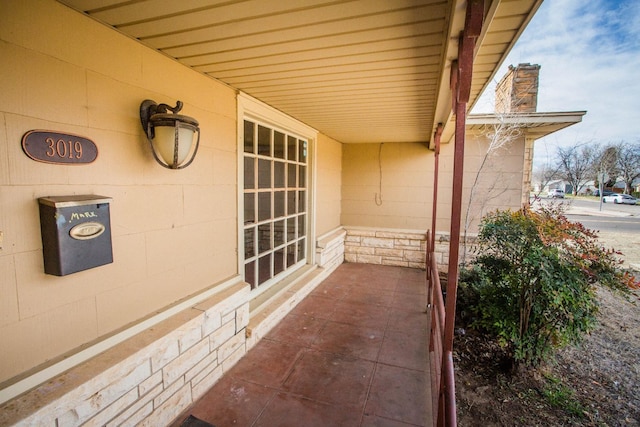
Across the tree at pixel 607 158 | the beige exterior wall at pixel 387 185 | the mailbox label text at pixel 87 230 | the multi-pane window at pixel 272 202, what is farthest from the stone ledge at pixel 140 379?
the tree at pixel 607 158

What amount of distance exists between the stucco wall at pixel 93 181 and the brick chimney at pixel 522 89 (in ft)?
17.1

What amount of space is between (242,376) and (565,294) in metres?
2.60

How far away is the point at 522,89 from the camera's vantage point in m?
5.43

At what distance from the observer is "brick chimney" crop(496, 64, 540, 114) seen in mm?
5324

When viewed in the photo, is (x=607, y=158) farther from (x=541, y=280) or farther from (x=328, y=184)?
(x=541, y=280)

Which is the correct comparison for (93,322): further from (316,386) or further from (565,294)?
(565,294)

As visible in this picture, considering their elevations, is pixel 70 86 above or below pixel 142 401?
above

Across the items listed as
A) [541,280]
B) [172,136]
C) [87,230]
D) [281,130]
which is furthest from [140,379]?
[541,280]

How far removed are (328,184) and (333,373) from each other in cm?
321

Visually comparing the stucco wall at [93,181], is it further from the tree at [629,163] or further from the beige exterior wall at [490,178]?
the tree at [629,163]

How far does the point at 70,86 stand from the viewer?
138 centimetres

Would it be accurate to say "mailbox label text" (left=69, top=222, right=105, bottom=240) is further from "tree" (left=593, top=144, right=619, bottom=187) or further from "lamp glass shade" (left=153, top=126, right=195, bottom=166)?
"tree" (left=593, top=144, right=619, bottom=187)

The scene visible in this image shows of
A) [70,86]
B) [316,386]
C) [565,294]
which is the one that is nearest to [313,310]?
[316,386]

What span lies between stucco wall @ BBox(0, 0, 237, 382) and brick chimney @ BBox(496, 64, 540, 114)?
5.22m
